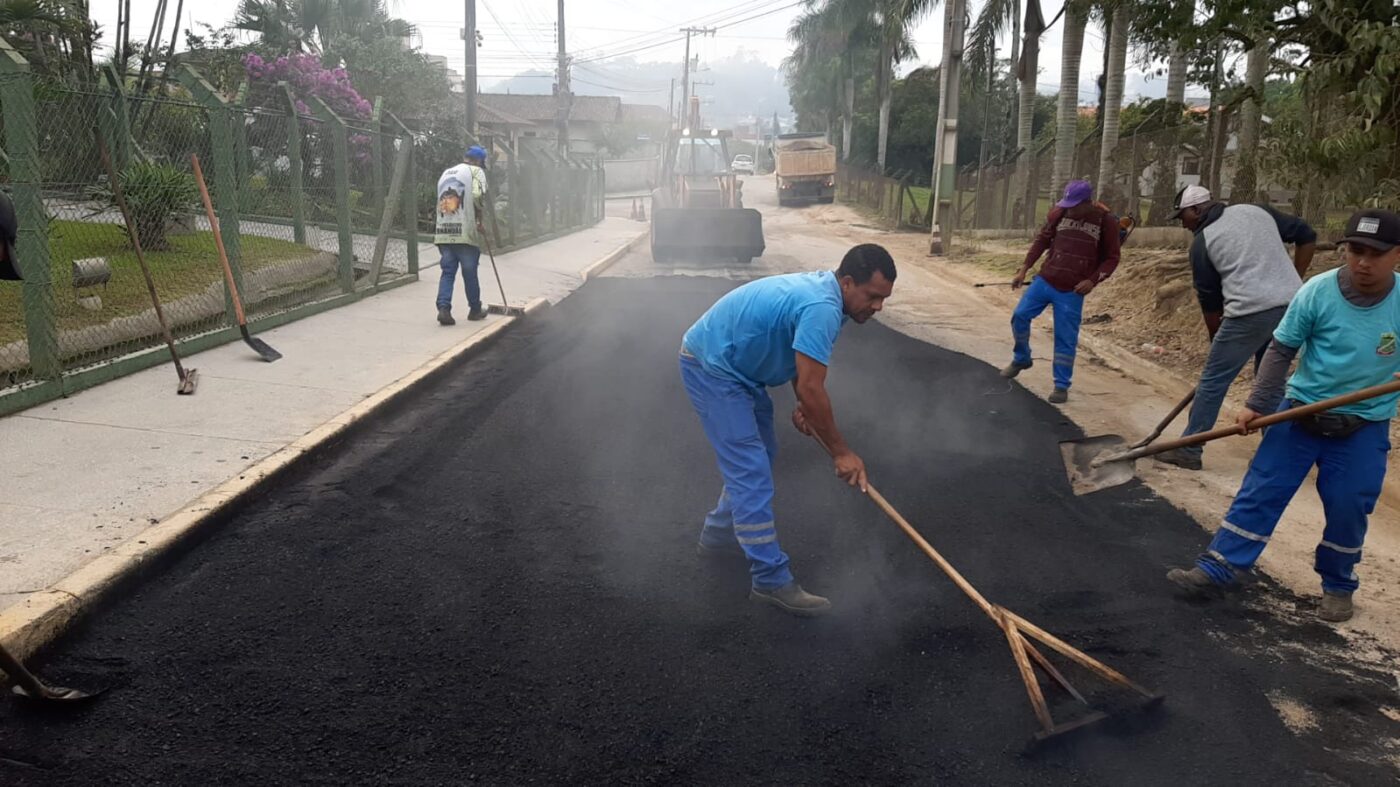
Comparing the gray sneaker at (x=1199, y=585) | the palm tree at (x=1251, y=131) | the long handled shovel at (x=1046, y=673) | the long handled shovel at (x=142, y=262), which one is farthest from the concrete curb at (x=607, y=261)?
the long handled shovel at (x=1046, y=673)

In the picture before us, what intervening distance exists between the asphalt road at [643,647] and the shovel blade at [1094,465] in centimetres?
24

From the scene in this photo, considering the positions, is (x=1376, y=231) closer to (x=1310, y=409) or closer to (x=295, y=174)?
(x=1310, y=409)

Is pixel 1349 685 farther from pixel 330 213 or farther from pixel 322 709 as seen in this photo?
pixel 330 213

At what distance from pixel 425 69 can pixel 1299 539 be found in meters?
32.1

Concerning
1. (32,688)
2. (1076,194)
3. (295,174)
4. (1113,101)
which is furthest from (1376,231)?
(1113,101)

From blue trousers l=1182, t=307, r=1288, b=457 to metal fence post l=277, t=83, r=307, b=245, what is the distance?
837 cm

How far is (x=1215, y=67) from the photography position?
14.3 meters

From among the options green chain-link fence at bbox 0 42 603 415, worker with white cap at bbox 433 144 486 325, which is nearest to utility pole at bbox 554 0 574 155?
green chain-link fence at bbox 0 42 603 415

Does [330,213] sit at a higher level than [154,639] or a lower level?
higher

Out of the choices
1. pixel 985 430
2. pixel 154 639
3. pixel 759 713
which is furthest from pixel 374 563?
pixel 985 430

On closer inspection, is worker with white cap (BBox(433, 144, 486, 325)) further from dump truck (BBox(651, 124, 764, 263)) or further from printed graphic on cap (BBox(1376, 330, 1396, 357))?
dump truck (BBox(651, 124, 764, 263))

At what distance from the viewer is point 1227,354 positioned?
5.45 m

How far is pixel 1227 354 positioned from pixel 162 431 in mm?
6019

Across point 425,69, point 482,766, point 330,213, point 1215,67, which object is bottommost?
point 482,766
